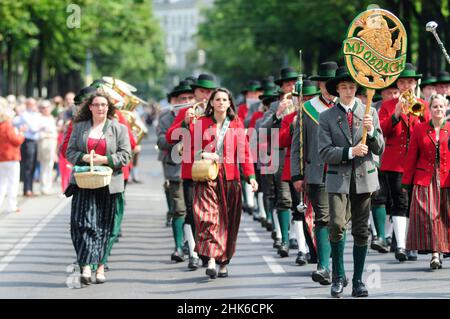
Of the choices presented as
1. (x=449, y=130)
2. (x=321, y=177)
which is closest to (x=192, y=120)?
(x=321, y=177)

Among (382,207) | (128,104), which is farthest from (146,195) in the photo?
(382,207)

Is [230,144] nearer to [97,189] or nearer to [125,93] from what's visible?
[97,189]

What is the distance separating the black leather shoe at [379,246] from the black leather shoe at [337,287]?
367cm

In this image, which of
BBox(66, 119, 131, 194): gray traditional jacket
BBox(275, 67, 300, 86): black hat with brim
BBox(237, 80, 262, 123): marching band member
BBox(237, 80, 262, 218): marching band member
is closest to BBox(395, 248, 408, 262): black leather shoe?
BBox(275, 67, 300, 86): black hat with brim

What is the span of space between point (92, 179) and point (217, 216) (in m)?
1.38

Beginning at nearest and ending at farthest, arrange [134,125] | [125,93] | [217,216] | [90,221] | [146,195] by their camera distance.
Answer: [90,221] < [217,216] < [134,125] < [125,93] < [146,195]

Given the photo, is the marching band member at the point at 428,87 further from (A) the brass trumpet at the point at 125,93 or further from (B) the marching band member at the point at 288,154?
(A) the brass trumpet at the point at 125,93

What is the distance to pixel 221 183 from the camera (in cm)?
1230

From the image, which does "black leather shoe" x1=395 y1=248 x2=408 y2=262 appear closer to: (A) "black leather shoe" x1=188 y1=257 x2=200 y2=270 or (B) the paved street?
(B) the paved street

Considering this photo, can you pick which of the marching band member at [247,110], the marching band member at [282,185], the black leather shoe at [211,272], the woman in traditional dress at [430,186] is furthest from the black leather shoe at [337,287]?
the marching band member at [247,110]

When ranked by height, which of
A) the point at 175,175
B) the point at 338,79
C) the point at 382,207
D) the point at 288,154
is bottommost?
the point at 382,207

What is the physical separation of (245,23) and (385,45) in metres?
51.8

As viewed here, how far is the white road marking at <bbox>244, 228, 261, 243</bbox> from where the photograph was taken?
1617cm
